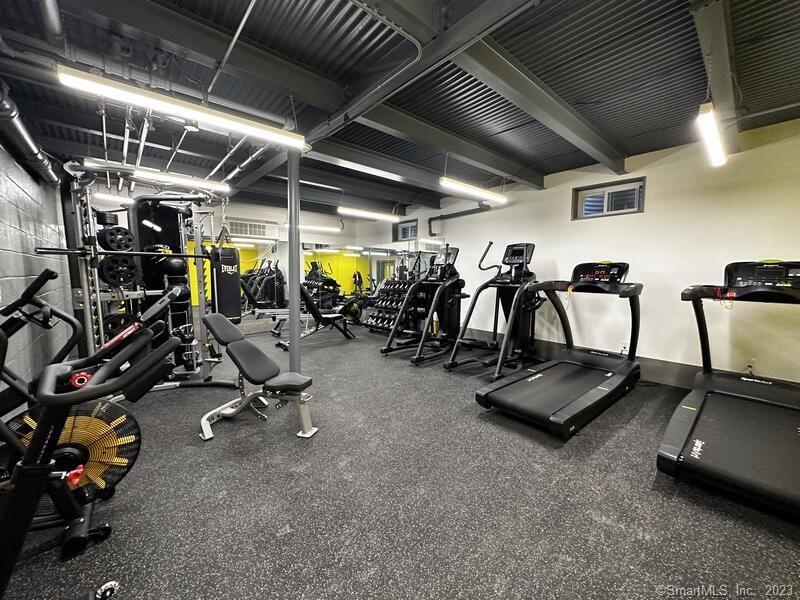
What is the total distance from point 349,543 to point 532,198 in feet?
19.9

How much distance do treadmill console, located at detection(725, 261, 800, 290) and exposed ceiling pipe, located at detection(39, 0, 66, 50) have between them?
619cm

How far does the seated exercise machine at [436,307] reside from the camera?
5.55 m

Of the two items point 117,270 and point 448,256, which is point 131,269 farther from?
point 448,256

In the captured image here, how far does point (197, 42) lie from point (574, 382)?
4906 mm

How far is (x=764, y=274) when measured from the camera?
3.00 meters

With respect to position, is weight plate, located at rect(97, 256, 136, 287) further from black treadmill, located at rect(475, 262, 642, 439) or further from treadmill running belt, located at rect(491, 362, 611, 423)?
treadmill running belt, located at rect(491, 362, 611, 423)

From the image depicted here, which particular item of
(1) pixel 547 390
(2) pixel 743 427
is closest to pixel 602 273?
(1) pixel 547 390

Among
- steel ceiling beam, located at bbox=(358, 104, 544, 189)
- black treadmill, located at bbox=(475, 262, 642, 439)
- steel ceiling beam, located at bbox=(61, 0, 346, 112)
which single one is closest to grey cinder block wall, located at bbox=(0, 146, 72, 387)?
steel ceiling beam, located at bbox=(61, 0, 346, 112)

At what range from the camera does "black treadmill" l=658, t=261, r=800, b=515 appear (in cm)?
185

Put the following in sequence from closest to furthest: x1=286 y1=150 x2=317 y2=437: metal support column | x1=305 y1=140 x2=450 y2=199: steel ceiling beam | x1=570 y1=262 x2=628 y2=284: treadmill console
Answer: x1=570 y1=262 x2=628 y2=284: treadmill console
x1=286 y1=150 x2=317 y2=437: metal support column
x1=305 y1=140 x2=450 y2=199: steel ceiling beam

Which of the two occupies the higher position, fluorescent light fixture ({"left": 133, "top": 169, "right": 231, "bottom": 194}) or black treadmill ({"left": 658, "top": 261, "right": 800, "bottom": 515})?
fluorescent light fixture ({"left": 133, "top": 169, "right": 231, "bottom": 194})

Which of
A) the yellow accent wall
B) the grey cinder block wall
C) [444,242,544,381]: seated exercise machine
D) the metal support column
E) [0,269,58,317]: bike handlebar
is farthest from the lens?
the yellow accent wall

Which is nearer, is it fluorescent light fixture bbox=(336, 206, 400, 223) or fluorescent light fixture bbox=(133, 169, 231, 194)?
fluorescent light fixture bbox=(133, 169, 231, 194)

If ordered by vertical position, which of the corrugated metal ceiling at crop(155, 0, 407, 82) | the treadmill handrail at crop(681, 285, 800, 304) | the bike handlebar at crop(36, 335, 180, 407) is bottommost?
the bike handlebar at crop(36, 335, 180, 407)
